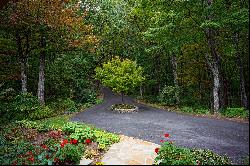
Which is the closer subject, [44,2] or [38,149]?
[38,149]

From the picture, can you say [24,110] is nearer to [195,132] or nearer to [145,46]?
[195,132]

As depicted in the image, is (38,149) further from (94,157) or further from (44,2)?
(44,2)

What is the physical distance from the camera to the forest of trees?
2012 cm

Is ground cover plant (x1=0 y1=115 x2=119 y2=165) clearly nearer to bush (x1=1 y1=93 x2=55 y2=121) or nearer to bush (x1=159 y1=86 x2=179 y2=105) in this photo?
bush (x1=1 y1=93 x2=55 y2=121)

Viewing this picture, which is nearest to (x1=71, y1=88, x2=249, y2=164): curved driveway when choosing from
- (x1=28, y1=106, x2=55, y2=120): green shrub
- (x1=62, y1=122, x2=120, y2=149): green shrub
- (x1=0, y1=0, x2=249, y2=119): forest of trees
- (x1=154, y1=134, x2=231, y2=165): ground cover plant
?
(x1=154, y1=134, x2=231, y2=165): ground cover plant

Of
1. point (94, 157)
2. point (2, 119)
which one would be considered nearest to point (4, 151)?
point (94, 157)

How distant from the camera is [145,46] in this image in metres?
34.8

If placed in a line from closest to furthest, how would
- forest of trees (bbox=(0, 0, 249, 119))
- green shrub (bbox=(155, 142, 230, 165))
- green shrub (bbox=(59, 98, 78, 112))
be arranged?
green shrub (bbox=(155, 142, 230, 165)) → forest of trees (bbox=(0, 0, 249, 119)) → green shrub (bbox=(59, 98, 78, 112))

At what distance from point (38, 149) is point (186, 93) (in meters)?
24.0

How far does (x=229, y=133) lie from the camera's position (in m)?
13.4

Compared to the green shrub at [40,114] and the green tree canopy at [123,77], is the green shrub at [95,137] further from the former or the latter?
the green tree canopy at [123,77]

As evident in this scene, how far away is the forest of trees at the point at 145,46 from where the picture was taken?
20125mm

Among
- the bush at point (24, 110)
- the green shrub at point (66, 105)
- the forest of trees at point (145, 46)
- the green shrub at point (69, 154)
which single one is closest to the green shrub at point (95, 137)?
the green shrub at point (69, 154)

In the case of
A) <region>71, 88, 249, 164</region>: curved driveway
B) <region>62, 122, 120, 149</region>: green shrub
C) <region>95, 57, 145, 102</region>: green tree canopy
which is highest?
<region>95, 57, 145, 102</region>: green tree canopy
